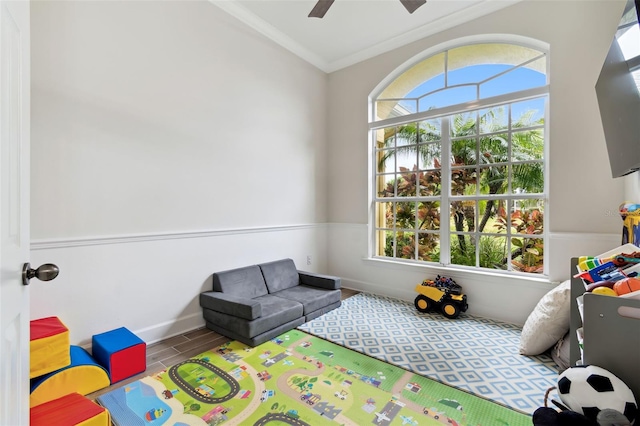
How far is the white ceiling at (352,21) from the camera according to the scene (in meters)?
3.18

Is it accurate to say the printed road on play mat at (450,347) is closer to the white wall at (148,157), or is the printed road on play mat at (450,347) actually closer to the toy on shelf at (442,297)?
the toy on shelf at (442,297)

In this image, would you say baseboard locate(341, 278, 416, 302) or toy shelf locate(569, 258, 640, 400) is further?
baseboard locate(341, 278, 416, 302)

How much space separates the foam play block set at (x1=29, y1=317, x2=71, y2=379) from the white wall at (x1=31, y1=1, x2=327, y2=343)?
1.29 feet

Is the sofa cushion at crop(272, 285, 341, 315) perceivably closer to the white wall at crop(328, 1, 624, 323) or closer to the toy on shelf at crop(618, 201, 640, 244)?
the white wall at crop(328, 1, 624, 323)

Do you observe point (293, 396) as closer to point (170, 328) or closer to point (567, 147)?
point (170, 328)

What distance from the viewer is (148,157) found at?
259 centimetres

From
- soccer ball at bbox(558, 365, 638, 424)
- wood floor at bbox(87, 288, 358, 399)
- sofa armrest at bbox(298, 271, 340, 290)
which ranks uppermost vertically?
soccer ball at bbox(558, 365, 638, 424)

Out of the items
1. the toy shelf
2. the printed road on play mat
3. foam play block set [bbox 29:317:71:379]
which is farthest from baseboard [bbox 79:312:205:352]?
the toy shelf

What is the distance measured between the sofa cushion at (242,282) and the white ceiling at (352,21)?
9.26 ft

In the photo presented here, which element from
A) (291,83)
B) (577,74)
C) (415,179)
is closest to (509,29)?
(577,74)

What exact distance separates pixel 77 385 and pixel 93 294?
26.4 inches

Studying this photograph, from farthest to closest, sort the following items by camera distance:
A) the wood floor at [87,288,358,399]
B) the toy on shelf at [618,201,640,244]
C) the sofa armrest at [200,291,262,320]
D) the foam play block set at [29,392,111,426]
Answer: the sofa armrest at [200,291,262,320]
the wood floor at [87,288,358,399]
the toy on shelf at [618,201,640,244]
the foam play block set at [29,392,111,426]

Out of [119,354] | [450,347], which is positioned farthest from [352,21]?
[119,354]

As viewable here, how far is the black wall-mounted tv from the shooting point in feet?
4.92
